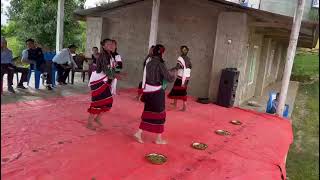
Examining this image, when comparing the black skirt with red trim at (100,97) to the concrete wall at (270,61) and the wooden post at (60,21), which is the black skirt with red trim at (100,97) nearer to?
the wooden post at (60,21)

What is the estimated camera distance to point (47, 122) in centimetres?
633

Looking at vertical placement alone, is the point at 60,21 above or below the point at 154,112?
above

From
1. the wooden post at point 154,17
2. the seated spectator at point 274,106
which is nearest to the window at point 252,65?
the seated spectator at point 274,106

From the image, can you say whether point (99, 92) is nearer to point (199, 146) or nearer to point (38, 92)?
point (199, 146)

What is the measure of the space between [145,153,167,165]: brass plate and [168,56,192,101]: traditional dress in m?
3.37

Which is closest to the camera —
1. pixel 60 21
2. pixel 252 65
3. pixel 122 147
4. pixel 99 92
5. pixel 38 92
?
pixel 122 147

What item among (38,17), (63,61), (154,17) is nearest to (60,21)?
(63,61)

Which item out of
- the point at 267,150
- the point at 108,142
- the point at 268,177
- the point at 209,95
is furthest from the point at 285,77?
the point at 108,142

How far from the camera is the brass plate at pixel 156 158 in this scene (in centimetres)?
491

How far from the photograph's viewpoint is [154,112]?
559 cm

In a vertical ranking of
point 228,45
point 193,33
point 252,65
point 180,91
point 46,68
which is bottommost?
point 180,91

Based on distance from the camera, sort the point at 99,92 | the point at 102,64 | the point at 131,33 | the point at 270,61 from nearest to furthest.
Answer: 1. the point at 102,64
2. the point at 99,92
3. the point at 131,33
4. the point at 270,61

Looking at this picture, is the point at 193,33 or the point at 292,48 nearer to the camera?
the point at 292,48

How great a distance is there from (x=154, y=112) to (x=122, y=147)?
71 cm
